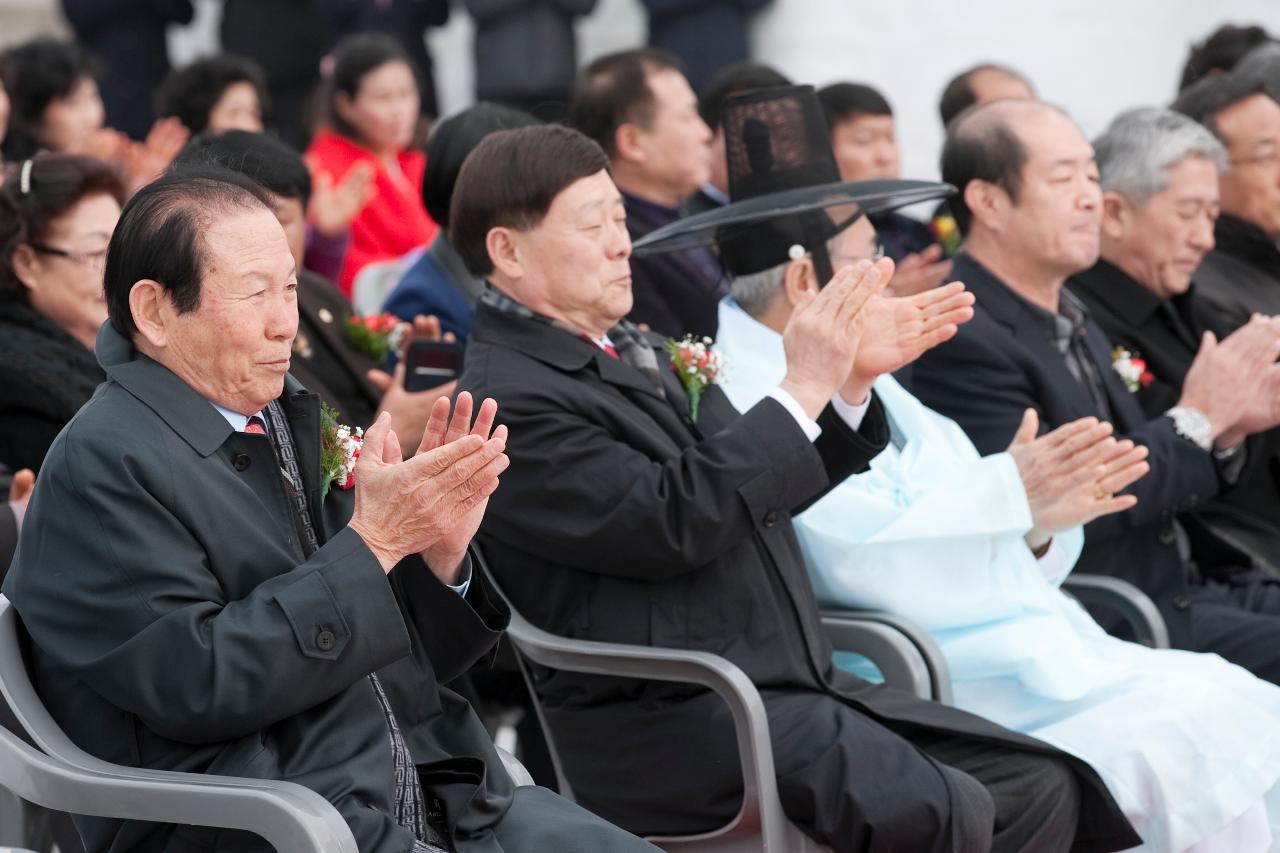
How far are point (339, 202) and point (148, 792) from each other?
3.98 m

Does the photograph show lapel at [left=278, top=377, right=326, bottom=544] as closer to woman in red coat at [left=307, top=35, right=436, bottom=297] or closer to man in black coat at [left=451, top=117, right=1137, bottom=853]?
man in black coat at [left=451, top=117, right=1137, bottom=853]

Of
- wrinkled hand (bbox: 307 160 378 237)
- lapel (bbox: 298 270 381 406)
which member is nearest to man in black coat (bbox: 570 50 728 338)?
wrinkled hand (bbox: 307 160 378 237)

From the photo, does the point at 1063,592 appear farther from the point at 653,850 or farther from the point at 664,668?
the point at 653,850

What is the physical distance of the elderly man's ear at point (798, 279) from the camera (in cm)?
384

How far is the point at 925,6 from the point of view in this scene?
855cm

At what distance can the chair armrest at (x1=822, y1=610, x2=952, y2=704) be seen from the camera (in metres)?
3.53

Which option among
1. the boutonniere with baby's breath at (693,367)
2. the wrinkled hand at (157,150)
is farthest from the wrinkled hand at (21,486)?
the wrinkled hand at (157,150)

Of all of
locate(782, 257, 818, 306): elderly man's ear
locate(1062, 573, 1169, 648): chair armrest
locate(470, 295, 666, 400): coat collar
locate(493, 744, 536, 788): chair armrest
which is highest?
locate(782, 257, 818, 306): elderly man's ear

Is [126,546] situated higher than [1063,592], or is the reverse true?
[126,546]

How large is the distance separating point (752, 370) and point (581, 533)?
813mm

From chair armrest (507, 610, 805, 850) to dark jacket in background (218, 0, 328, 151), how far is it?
556 centimetres

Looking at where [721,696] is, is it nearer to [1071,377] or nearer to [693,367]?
[693,367]

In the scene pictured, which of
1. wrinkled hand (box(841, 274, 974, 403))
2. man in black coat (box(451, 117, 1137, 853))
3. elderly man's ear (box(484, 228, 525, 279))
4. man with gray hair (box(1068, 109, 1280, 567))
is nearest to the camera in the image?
man in black coat (box(451, 117, 1137, 853))

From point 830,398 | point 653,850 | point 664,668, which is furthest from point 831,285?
point 653,850
